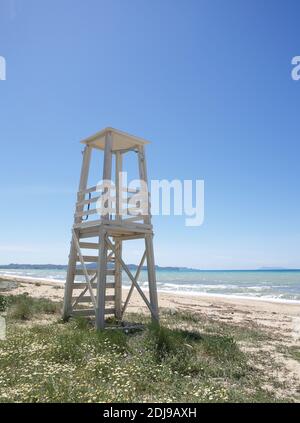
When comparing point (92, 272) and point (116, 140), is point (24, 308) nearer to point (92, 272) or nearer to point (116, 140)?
point (92, 272)

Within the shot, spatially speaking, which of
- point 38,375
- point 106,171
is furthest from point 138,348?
point 106,171

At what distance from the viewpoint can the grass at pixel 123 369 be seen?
15.3 feet

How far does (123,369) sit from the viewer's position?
18.4ft

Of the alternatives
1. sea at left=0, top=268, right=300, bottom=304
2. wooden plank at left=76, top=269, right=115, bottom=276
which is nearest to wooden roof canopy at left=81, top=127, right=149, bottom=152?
wooden plank at left=76, top=269, right=115, bottom=276

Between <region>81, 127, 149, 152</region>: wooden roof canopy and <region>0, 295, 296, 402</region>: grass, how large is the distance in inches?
224

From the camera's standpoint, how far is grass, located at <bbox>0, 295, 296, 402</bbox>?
4.67 metres

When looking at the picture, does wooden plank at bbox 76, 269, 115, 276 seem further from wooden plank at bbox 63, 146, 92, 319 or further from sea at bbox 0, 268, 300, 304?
sea at bbox 0, 268, 300, 304

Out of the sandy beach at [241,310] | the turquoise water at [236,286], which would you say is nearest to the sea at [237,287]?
the turquoise water at [236,286]

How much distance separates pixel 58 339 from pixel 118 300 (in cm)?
Answer: 416

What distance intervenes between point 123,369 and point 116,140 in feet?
23.2

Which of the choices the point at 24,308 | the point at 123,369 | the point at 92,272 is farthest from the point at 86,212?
the point at 123,369

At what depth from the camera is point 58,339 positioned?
22.6 ft

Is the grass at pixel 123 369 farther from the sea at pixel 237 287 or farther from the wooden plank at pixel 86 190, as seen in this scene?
the sea at pixel 237 287

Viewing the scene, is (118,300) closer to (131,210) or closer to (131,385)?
(131,210)
